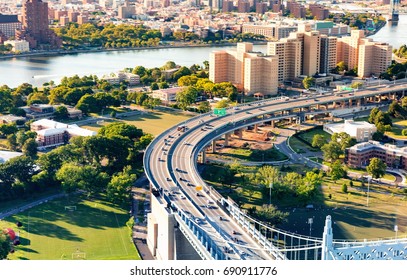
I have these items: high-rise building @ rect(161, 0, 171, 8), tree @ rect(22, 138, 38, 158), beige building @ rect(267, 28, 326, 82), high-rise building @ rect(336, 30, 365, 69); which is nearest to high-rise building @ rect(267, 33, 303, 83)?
beige building @ rect(267, 28, 326, 82)

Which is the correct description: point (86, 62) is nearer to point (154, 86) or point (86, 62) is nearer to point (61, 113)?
point (154, 86)

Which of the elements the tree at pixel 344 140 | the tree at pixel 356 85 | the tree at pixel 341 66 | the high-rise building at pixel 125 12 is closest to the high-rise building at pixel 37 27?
the high-rise building at pixel 125 12

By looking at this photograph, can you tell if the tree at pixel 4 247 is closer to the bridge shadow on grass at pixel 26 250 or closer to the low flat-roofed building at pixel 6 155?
the bridge shadow on grass at pixel 26 250

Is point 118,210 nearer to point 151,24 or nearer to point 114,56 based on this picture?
point 114,56

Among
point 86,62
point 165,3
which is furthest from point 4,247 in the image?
point 165,3

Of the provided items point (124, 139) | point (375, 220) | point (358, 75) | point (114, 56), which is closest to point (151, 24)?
A: point (114, 56)
